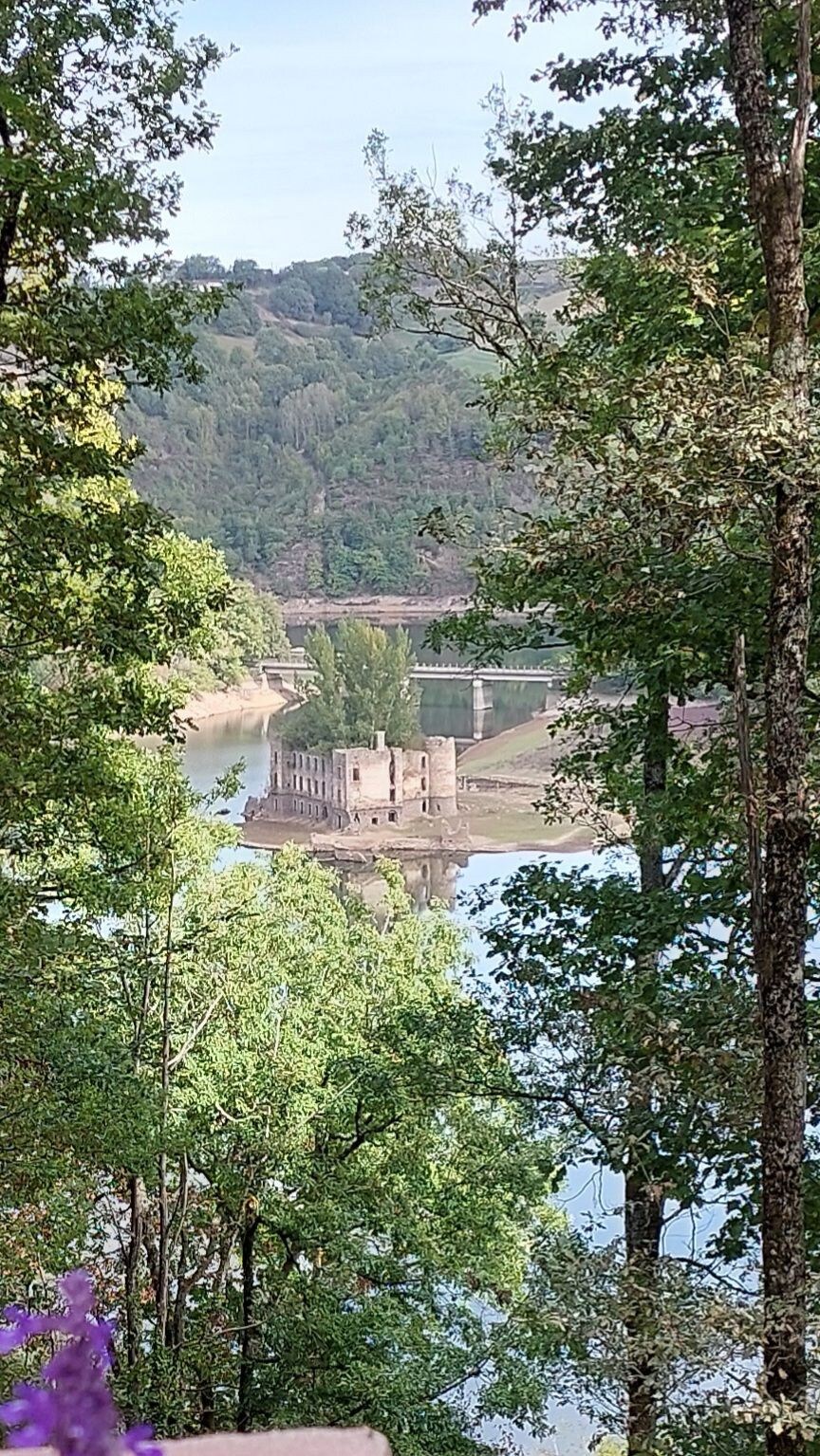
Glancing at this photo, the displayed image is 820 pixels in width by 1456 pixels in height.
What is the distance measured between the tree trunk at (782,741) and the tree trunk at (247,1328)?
2.92 metres

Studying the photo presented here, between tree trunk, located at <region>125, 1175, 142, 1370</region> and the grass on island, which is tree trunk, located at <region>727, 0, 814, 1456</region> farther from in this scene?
the grass on island

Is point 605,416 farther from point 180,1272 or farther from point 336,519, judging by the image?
point 336,519

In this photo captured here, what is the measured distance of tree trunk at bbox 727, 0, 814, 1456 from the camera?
1.94 m

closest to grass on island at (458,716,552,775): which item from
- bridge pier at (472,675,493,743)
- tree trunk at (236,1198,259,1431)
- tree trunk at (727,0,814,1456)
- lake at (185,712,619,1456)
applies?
bridge pier at (472,675,493,743)

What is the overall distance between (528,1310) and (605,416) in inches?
58.8

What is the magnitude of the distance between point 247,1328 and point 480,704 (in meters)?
6.91

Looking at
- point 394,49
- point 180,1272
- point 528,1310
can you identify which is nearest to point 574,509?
point 528,1310

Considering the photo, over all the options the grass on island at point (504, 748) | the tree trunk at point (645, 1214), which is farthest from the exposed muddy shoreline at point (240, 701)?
the tree trunk at point (645, 1214)

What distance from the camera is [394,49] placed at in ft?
27.5

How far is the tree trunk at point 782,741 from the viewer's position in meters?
1.94

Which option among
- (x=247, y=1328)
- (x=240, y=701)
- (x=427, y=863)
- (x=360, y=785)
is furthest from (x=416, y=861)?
(x=247, y=1328)

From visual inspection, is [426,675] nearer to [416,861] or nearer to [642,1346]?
[416,861]

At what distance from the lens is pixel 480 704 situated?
10.9 m

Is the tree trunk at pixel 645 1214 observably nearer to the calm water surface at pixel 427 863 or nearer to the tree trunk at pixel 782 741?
the tree trunk at pixel 782 741
